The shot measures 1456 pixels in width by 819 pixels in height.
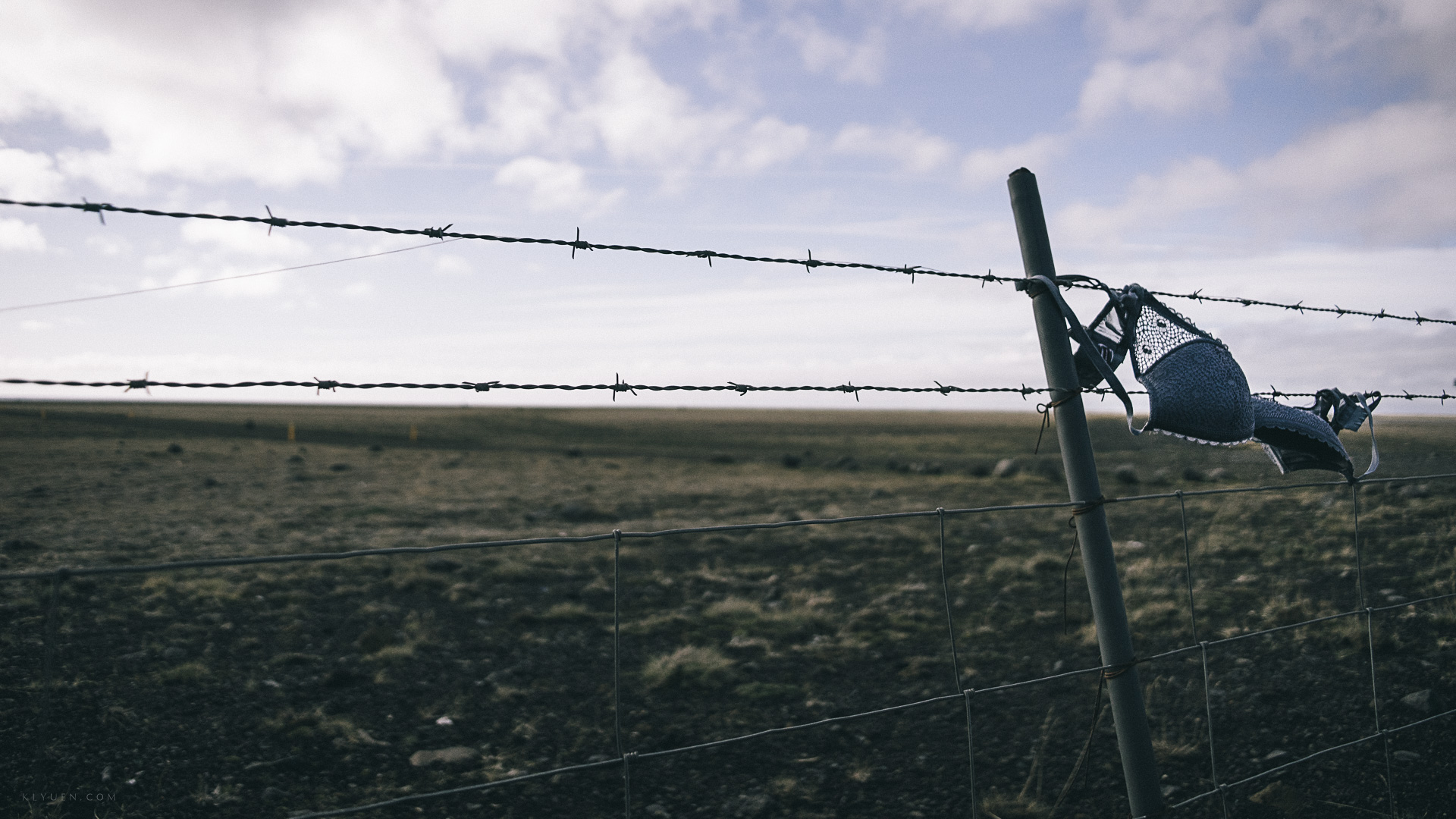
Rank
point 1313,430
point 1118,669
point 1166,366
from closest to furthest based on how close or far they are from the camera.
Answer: point 1118,669 → point 1166,366 → point 1313,430

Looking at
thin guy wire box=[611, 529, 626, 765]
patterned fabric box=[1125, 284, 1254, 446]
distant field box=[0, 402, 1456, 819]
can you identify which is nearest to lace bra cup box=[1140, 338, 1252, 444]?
patterned fabric box=[1125, 284, 1254, 446]

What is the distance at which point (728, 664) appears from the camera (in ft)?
26.6

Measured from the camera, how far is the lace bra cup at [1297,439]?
387 cm

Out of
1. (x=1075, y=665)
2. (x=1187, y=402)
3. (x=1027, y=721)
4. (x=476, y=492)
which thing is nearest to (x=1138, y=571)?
(x=1075, y=665)

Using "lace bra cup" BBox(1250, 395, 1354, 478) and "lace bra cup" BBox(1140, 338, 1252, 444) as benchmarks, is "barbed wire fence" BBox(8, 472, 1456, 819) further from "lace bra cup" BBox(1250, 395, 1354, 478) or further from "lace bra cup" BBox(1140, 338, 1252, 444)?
"lace bra cup" BBox(1140, 338, 1252, 444)

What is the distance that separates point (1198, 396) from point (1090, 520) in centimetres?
69

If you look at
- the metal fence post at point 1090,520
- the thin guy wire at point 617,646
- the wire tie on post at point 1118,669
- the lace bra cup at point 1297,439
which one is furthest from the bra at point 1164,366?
the thin guy wire at point 617,646

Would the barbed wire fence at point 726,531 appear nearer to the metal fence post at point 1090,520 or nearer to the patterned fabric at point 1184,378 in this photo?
the metal fence post at point 1090,520

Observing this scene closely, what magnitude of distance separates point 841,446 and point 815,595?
2392 inches

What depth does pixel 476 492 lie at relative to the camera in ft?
89.4

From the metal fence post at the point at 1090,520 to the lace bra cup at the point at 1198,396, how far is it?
330 millimetres

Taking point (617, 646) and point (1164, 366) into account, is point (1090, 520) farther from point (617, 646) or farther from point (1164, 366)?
Answer: point (617, 646)

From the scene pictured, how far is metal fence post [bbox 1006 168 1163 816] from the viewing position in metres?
3.22

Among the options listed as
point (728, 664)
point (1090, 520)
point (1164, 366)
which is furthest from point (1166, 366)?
point (728, 664)
